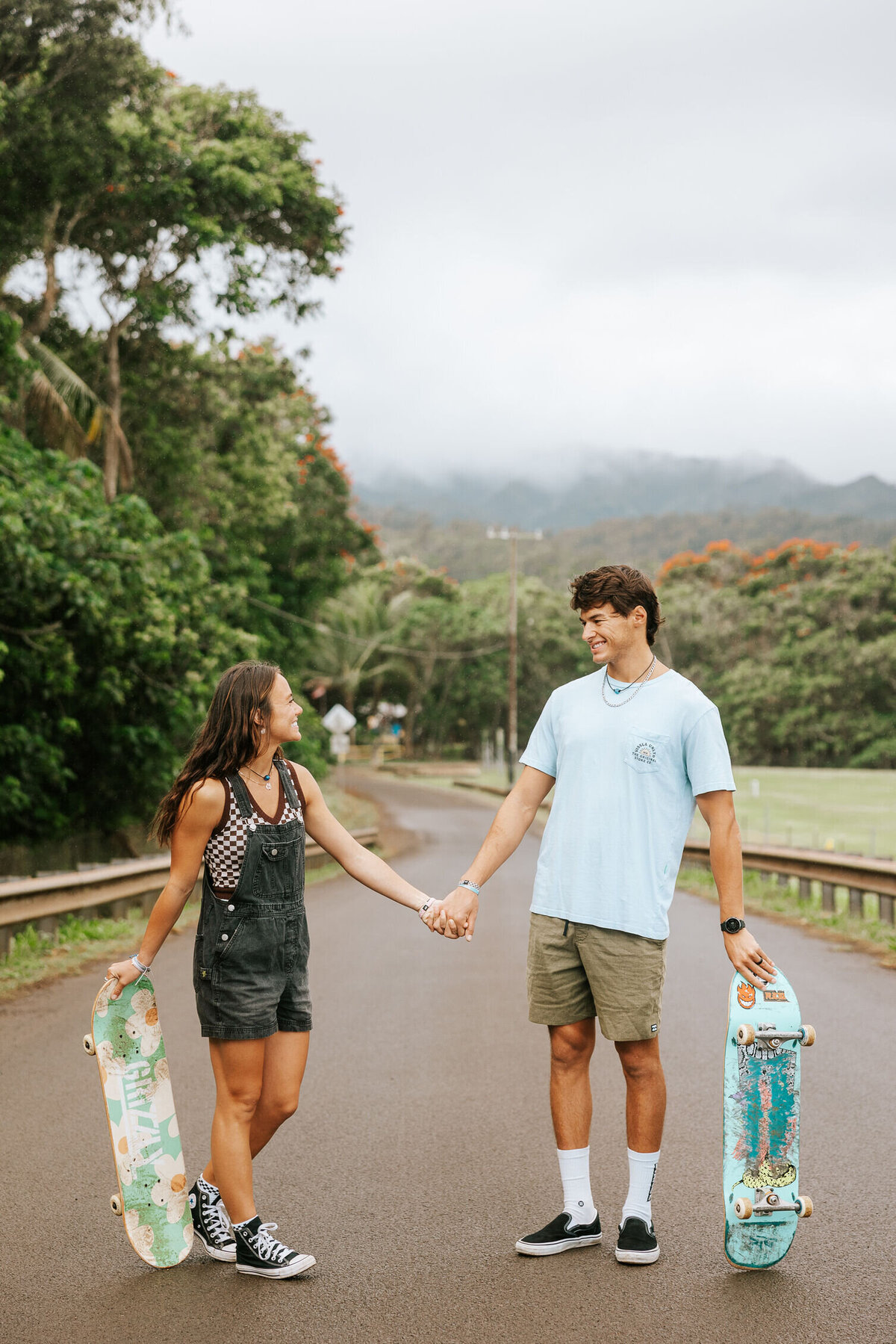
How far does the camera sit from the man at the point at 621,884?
4160 millimetres

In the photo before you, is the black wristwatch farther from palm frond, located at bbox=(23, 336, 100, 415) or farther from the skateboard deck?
palm frond, located at bbox=(23, 336, 100, 415)

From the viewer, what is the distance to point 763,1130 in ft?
13.0

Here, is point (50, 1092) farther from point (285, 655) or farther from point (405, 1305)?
point (285, 655)

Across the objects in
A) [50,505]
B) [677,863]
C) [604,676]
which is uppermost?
[50,505]

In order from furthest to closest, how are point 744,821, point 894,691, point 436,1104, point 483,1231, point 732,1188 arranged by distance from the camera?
point 894,691
point 744,821
point 436,1104
point 483,1231
point 732,1188

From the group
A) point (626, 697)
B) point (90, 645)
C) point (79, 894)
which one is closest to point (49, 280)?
point (90, 645)

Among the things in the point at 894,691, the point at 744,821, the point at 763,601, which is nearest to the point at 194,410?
the point at 744,821

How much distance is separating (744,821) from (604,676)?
34.4m

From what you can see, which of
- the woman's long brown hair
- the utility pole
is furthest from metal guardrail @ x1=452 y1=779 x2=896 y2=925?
the utility pole

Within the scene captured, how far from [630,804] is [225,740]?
132 cm

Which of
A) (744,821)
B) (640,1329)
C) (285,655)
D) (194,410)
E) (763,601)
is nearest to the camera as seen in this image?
(640,1329)

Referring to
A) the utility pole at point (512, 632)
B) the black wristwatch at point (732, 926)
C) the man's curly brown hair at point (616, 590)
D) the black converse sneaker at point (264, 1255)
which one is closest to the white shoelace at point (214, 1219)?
the black converse sneaker at point (264, 1255)

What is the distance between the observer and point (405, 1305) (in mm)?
3674

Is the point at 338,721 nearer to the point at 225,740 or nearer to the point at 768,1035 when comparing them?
the point at 225,740
